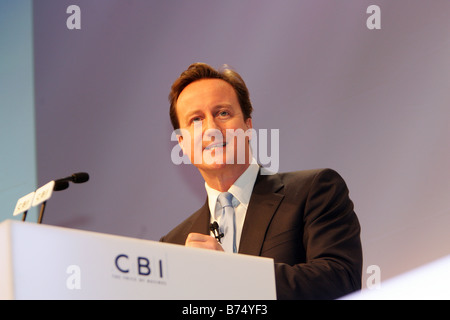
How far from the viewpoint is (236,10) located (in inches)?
132

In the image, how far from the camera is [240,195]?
8.04 ft

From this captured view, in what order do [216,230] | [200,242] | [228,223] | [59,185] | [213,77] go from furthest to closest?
[213,77], [228,223], [216,230], [59,185], [200,242]

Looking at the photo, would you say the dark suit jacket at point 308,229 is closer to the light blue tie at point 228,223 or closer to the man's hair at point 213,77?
the light blue tie at point 228,223

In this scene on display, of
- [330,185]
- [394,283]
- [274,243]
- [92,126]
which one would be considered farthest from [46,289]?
[92,126]

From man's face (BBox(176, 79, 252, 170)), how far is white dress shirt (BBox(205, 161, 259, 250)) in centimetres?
9

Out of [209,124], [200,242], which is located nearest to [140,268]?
[200,242]

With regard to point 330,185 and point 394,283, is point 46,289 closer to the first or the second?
point 330,185

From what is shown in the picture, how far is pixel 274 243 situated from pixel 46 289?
1045 mm

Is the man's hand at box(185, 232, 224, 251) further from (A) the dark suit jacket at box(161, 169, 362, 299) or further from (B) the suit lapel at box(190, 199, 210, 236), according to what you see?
(B) the suit lapel at box(190, 199, 210, 236)

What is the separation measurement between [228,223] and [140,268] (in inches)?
41.3

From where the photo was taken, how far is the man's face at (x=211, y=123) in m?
2.57

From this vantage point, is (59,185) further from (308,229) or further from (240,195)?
(308,229)

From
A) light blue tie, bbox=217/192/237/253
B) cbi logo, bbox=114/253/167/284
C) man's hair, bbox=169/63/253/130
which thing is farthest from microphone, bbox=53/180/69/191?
man's hair, bbox=169/63/253/130

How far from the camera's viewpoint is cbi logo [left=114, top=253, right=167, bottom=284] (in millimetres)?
1342
